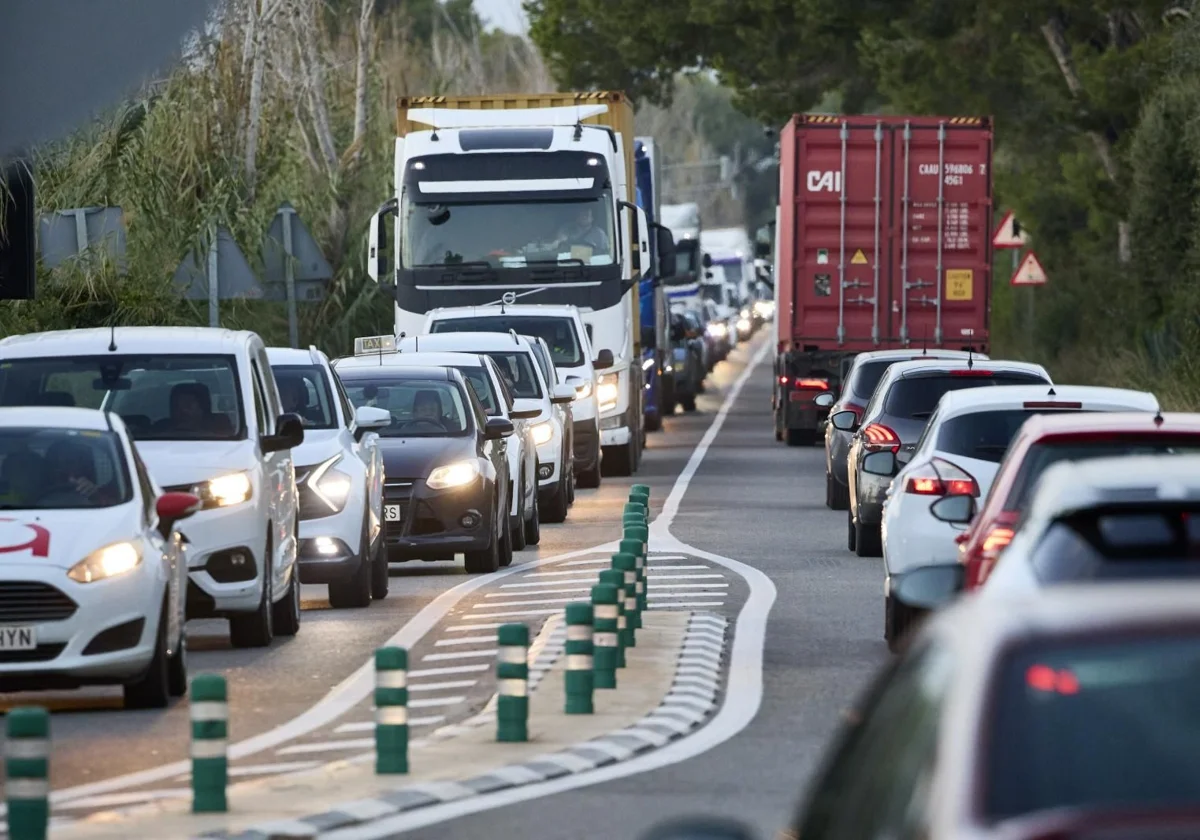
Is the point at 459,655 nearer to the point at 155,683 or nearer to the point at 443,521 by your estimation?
the point at 155,683

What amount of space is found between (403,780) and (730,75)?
4674cm

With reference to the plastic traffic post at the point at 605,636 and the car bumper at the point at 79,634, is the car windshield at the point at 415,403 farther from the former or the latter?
the car bumper at the point at 79,634

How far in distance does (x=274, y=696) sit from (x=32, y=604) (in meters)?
1.30

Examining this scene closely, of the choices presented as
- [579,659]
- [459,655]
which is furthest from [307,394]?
[579,659]

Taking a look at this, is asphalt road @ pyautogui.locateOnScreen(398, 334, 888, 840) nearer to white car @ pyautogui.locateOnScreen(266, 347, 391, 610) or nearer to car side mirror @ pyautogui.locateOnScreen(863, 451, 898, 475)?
car side mirror @ pyautogui.locateOnScreen(863, 451, 898, 475)

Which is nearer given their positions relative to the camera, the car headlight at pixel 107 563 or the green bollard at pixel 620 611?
the car headlight at pixel 107 563

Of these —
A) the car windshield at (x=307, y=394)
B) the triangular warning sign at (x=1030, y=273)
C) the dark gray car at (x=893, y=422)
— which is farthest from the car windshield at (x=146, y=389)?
the triangular warning sign at (x=1030, y=273)

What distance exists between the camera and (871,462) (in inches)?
686

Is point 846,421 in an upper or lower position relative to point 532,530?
upper

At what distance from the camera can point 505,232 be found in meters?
32.5

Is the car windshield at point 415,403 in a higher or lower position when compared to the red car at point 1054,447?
lower

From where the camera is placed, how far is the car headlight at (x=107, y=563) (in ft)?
44.5

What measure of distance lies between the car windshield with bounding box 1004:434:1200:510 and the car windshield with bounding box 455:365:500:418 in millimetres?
13548

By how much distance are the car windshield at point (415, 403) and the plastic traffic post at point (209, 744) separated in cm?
1175
